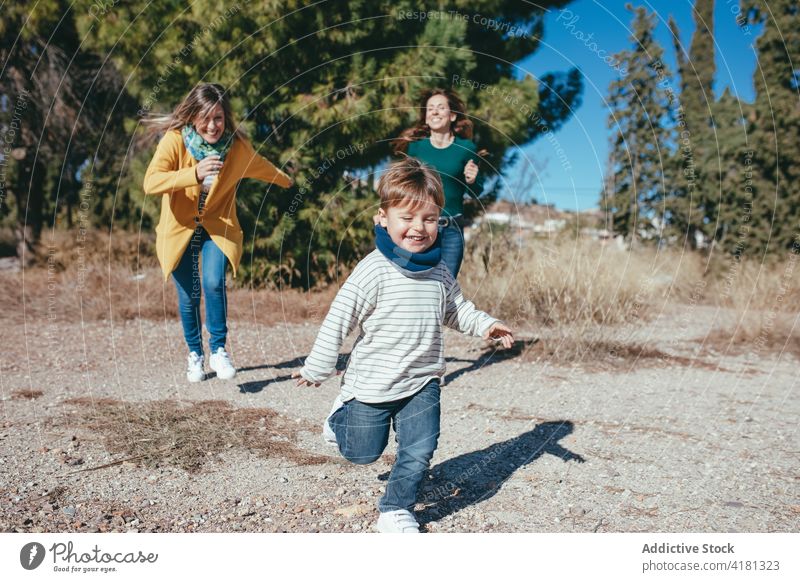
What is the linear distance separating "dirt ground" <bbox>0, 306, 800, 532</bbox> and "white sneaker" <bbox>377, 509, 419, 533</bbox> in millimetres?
114

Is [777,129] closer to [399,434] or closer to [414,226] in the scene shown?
[414,226]

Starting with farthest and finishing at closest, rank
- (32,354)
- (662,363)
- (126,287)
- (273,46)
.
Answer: (126,287) → (273,46) → (662,363) → (32,354)

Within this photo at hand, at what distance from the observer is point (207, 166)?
13.1ft

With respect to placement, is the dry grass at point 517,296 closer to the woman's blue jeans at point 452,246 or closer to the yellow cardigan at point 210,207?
the woman's blue jeans at point 452,246

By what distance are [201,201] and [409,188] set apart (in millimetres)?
2338

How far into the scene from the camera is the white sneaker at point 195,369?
4656 mm

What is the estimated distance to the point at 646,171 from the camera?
16297mm

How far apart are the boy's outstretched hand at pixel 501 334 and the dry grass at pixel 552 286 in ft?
10.6

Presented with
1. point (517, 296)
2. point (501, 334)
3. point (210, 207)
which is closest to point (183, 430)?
point (210, 207)

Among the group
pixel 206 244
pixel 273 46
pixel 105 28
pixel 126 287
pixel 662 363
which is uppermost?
pixel 105 28

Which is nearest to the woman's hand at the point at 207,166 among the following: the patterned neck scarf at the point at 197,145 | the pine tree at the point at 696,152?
the patterned neck scarf at the point at 197,145

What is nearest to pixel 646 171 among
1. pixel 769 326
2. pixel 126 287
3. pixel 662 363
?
pixel 769 326
